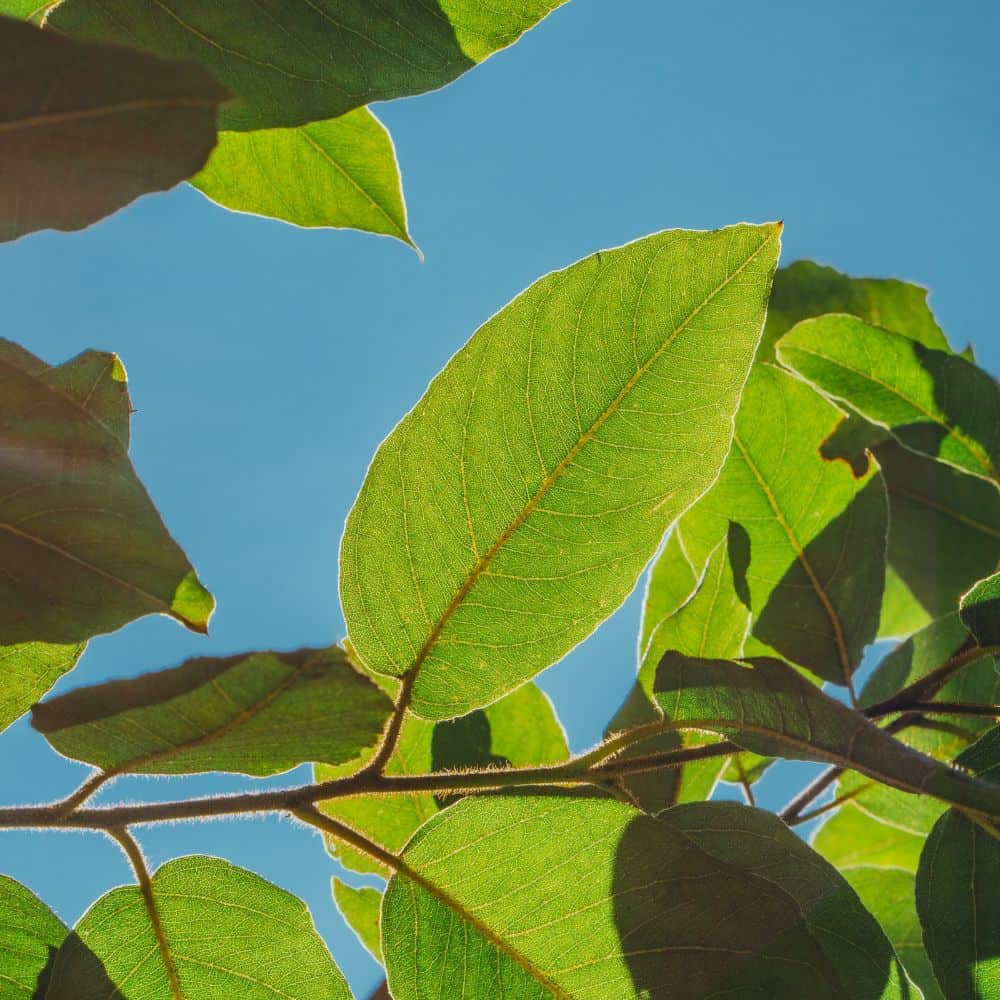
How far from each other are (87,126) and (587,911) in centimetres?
68

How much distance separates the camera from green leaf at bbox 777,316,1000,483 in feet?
4.55

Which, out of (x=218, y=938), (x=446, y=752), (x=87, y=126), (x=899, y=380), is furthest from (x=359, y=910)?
(x=87, y=126)

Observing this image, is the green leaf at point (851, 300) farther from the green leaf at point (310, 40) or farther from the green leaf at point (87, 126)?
the green leaf at point (87, 126)

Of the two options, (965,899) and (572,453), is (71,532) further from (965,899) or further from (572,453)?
(965,899)

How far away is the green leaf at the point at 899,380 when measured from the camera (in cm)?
139

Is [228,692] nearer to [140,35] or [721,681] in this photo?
[721,681]

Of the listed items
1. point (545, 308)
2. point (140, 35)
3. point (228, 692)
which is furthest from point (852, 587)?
point (140, 35)

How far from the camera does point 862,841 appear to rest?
184cm

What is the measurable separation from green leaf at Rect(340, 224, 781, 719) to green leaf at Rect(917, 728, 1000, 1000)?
1.23ft

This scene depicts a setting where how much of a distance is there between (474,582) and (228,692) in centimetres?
24

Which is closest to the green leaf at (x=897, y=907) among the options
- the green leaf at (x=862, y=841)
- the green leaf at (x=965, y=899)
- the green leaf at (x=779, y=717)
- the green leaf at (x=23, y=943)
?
the green leaf at (x=862, y=841)

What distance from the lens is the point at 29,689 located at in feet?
2.93

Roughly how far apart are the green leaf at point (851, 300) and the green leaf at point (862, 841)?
0.80 meters

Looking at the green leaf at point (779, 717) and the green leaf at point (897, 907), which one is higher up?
the green leaf at point (779, 717)
